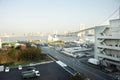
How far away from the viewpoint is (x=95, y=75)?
11.1 m

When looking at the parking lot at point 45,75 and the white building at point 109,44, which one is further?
the white building at point 109,44

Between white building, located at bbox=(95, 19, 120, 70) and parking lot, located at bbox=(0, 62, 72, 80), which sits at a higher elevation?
white building, located at bbox=(95, 19, 120, 70)

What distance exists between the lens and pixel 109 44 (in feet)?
43.2

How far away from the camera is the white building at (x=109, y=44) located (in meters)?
12.1

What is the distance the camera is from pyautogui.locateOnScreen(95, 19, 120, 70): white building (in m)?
12.1

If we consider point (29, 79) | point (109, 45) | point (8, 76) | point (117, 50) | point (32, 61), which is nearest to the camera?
point (29, 79)

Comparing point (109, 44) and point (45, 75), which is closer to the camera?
point (45, 75)

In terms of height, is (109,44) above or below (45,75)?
above

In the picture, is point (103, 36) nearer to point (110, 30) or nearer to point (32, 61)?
point (110, 30)

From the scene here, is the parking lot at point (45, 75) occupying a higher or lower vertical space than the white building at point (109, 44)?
lower

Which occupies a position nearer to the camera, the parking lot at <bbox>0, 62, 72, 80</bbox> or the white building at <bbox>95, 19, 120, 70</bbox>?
the parking lot at <bbox>0, 62, 72, 80</bbox>

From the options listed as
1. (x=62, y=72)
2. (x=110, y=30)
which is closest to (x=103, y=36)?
(x=110, y=30)


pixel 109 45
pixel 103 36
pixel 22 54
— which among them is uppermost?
pixel 103 36

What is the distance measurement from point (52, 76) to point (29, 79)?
1.73 meters
